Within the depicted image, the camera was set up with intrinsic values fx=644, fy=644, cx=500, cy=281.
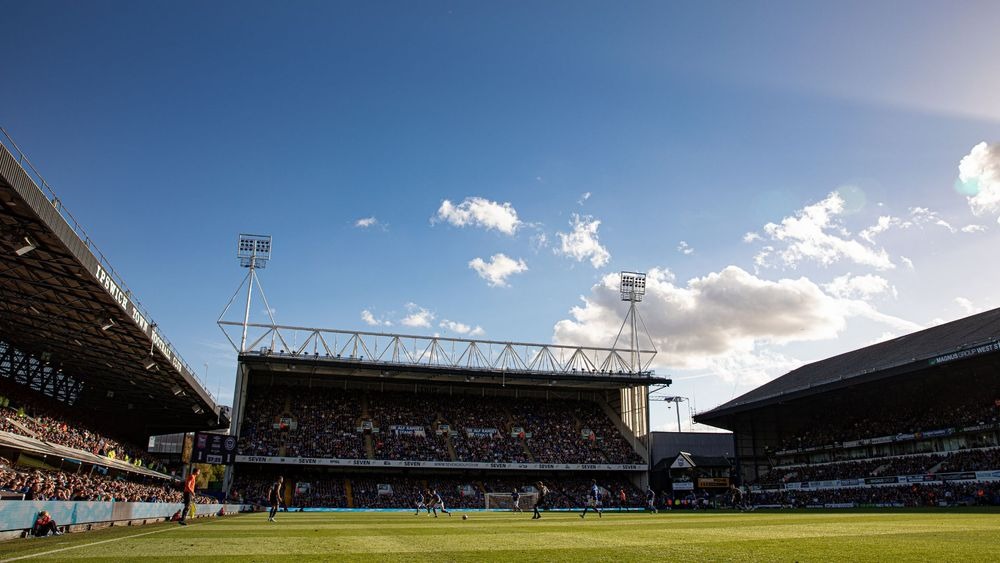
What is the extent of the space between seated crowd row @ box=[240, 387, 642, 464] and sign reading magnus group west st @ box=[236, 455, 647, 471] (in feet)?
2.70

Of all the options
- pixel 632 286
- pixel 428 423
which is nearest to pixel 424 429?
pixel 428 423

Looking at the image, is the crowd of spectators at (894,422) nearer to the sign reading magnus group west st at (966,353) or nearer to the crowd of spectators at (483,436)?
the sign reading magnus group west st at (966,353)

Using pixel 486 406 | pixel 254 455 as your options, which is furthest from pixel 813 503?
pixel 254 455

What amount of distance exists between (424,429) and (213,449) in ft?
→ 65.9

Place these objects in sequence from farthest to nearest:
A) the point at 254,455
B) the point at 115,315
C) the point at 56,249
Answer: the point at 254,455 → the point at 115,315 → the point at 56,249

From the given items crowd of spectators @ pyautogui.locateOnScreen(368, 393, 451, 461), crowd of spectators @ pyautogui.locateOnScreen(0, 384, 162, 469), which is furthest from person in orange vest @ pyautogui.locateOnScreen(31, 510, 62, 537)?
crowd of spectators @ pyautogui.locateOnScreen(368, 393, 451, 461)

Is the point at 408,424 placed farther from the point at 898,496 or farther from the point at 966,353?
the point at 966,353

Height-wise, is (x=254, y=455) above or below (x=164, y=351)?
below

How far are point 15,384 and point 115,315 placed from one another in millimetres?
16307

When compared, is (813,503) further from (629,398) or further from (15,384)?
(15,384)

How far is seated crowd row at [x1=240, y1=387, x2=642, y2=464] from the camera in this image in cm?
6088

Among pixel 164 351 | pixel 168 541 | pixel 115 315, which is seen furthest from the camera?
pixel 164 351

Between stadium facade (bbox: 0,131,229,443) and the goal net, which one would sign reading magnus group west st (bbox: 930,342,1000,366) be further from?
stadium facade (bbox: 0,131,229,443)

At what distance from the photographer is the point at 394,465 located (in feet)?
195
